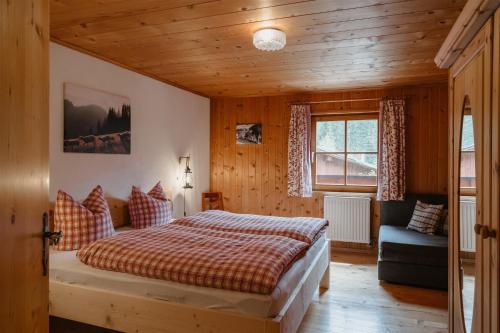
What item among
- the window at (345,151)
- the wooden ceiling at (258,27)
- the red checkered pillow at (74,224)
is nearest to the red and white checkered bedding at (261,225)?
the red checkered pillow at (74,224)

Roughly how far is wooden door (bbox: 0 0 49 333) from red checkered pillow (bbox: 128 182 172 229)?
7.41 ft

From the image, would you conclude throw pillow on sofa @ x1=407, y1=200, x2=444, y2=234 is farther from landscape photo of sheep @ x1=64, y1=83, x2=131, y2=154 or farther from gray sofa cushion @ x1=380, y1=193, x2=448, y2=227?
landscape photo of sheep @ x1=64, y1=83, x2=131, y2=154

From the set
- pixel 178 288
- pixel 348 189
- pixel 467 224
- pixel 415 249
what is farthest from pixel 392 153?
pixel 178 288

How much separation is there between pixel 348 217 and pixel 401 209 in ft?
2.29

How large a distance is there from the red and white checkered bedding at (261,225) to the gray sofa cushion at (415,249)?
77 centimetres

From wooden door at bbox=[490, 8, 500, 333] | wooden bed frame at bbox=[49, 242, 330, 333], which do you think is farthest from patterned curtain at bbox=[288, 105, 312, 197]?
wooden door at bbox=[490, 8, 500, 333]

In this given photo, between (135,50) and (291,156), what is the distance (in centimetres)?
264

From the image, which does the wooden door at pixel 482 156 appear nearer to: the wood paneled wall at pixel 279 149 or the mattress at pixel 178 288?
the mattress at pixel 178 288

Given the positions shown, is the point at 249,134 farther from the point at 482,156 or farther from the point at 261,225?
the point at 482,156

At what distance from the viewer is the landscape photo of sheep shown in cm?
301

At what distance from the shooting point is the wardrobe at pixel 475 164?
4.24ft

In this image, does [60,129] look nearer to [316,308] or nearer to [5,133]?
[5,133]

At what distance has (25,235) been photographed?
1106 mm

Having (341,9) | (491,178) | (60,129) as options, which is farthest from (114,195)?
(491,178)
